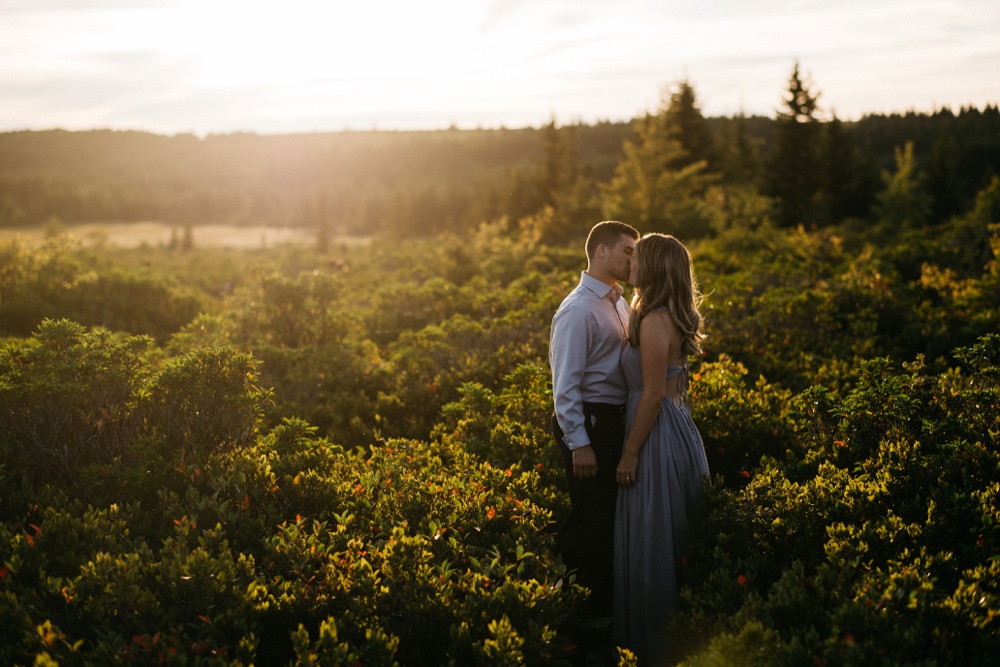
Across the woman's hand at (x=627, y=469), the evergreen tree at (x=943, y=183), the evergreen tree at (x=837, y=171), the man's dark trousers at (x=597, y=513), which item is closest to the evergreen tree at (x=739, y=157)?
the evergreen tree at (x=837, y=171)

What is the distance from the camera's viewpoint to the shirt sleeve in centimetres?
404

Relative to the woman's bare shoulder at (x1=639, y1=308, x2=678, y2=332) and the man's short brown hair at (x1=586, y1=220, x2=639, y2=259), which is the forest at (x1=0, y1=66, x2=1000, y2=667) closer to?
the woman's bare shoulder at (x1=639, y1=308, x2=678, y2=332)

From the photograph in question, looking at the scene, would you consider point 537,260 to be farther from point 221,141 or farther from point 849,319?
point 221,141

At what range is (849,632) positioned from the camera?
2812mm

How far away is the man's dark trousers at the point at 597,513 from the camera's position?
4.25m

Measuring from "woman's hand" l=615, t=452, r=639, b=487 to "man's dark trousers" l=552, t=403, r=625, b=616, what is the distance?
184mm

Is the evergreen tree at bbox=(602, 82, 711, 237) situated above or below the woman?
above

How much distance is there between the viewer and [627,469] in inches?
158

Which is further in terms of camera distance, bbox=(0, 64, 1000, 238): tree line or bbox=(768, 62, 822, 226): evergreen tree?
bbox=(768, 62, 822, 226): evergreen tree

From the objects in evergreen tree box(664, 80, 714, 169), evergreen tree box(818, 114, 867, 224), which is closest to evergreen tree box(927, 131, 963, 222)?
evergreen tree box(818, 114, 867, 224)

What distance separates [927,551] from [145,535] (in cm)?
454

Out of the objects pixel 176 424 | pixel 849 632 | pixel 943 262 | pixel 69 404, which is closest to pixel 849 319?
pixel 943 262

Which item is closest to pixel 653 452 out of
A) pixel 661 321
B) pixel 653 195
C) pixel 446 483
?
pixel 661 321

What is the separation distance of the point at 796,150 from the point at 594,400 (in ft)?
116
